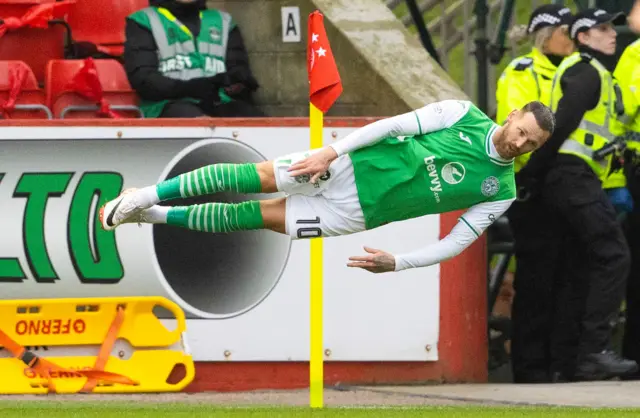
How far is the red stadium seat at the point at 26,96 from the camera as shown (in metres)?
11.9

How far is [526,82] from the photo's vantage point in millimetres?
11398

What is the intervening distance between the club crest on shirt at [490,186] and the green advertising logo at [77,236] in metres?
2.91

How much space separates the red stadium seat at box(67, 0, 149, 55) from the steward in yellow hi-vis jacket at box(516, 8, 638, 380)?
332 centimetres

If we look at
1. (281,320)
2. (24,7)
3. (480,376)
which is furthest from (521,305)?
(24,7)

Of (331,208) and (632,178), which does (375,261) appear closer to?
(331,208)

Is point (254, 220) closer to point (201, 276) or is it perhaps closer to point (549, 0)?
point (201, 276)

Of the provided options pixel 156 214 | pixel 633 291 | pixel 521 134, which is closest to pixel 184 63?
pixel 156 214

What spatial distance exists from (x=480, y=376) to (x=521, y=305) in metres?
0.59

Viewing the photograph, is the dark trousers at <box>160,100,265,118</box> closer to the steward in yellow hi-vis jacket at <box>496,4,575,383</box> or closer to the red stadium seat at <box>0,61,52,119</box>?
the red stadium seat at <box>0,61,52,119</box>

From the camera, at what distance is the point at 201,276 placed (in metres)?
11.6

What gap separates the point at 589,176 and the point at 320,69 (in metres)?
2.57

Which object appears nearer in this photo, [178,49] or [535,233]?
[535,233]

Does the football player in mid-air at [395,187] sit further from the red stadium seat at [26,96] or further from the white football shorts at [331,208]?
the red stadium seat at [26,96]

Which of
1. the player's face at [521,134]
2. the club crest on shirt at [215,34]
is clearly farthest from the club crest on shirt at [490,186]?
the club crest on shirt at [215,34]
